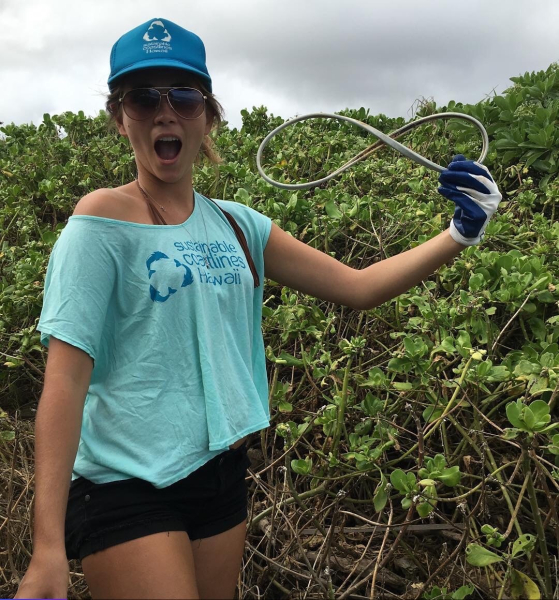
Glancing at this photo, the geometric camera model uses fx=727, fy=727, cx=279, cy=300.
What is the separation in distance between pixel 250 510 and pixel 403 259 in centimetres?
115

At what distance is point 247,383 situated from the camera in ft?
5.97

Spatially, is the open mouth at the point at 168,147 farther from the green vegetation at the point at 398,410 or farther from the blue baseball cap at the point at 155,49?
the green vegetation at the point at 398,410

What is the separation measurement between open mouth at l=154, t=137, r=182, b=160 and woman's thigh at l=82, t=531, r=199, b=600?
880mm

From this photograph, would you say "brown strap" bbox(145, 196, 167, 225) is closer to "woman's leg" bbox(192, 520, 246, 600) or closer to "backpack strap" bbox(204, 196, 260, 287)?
"backpack strap" bbox(204, 196, 260, 287)

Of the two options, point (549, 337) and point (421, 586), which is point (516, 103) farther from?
point (421, 586)

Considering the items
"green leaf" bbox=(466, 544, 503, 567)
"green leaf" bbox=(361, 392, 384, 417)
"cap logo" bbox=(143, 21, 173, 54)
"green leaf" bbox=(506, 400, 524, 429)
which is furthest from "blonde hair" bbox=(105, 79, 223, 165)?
"green leaf" bbox=(466, 544, 503, 567)

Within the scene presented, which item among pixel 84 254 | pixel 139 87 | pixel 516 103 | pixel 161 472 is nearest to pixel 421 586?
pixel 161 472

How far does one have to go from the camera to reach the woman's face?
1.76 meters

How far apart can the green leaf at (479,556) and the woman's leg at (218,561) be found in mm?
670

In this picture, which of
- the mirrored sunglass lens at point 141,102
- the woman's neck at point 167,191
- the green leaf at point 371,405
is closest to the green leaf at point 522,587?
the green leaf at point 371,405

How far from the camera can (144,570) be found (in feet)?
4.91

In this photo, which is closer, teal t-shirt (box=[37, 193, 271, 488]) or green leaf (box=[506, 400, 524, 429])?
teal t-shirt (box=[37, 193, 271, 488])

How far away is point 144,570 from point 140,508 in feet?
0.41

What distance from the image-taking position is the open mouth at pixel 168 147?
70.0 inches
